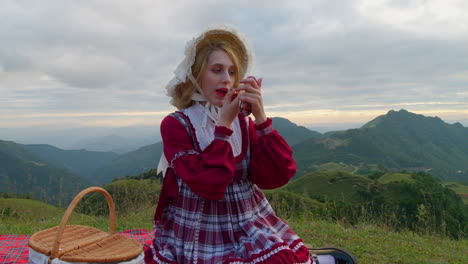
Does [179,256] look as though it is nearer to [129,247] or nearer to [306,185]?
[129,247]

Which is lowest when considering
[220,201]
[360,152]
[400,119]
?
[360,152]

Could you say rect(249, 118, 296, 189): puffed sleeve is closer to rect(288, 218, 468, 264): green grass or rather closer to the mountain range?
rect(288, 218, 468, 264): green grass

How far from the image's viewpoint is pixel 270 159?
2537 millimetres

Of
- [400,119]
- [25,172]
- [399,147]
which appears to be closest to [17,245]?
[25,172]

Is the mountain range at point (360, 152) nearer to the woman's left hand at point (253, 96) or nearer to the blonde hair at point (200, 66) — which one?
the blonde hair at point (200, 66)

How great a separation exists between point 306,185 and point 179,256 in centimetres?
4807

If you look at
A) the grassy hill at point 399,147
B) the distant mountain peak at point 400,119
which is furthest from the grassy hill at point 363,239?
the distant mountain peak at point 400,119

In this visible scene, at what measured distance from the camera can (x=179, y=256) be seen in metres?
2.47

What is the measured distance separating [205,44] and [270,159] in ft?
3.47

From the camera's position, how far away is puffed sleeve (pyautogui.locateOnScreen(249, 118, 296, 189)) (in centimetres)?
250

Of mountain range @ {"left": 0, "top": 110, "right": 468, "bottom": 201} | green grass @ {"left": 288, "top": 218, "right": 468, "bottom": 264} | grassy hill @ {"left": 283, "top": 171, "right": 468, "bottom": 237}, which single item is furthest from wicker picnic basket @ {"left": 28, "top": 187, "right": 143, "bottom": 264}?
mountain range @ {"left": 0, "top": 110, "right": 468, "bottom": 201}

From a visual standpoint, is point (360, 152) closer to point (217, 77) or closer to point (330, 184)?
point (330, 184)

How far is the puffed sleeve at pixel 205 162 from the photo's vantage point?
2.21 meters

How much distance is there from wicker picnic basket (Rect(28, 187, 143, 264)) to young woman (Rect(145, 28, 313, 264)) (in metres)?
0.24
